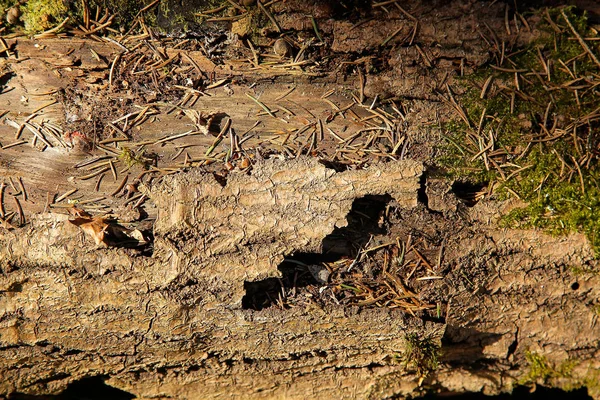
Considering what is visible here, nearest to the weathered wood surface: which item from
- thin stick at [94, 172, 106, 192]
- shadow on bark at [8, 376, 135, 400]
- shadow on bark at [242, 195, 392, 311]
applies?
thin stick at [94, 172, 106, 192]

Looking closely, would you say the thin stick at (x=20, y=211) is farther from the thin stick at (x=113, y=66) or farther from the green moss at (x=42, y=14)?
the green moss at (x=42, y=14)

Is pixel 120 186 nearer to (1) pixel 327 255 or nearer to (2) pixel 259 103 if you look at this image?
(2) pixel 259 103

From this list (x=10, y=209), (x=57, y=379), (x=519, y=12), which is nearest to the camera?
(x=519, y=12)

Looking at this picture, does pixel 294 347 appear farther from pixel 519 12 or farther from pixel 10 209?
pixel 519 12

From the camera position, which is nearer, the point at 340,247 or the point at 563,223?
the point at 563,223

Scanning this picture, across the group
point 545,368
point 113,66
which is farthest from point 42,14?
point 545,368

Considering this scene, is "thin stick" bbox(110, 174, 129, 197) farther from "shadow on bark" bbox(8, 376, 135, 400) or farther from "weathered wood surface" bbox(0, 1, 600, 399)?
"shadow on bark" bbox(8, 376, 135, 400)

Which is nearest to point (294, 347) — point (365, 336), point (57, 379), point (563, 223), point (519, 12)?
point (365, 336)
